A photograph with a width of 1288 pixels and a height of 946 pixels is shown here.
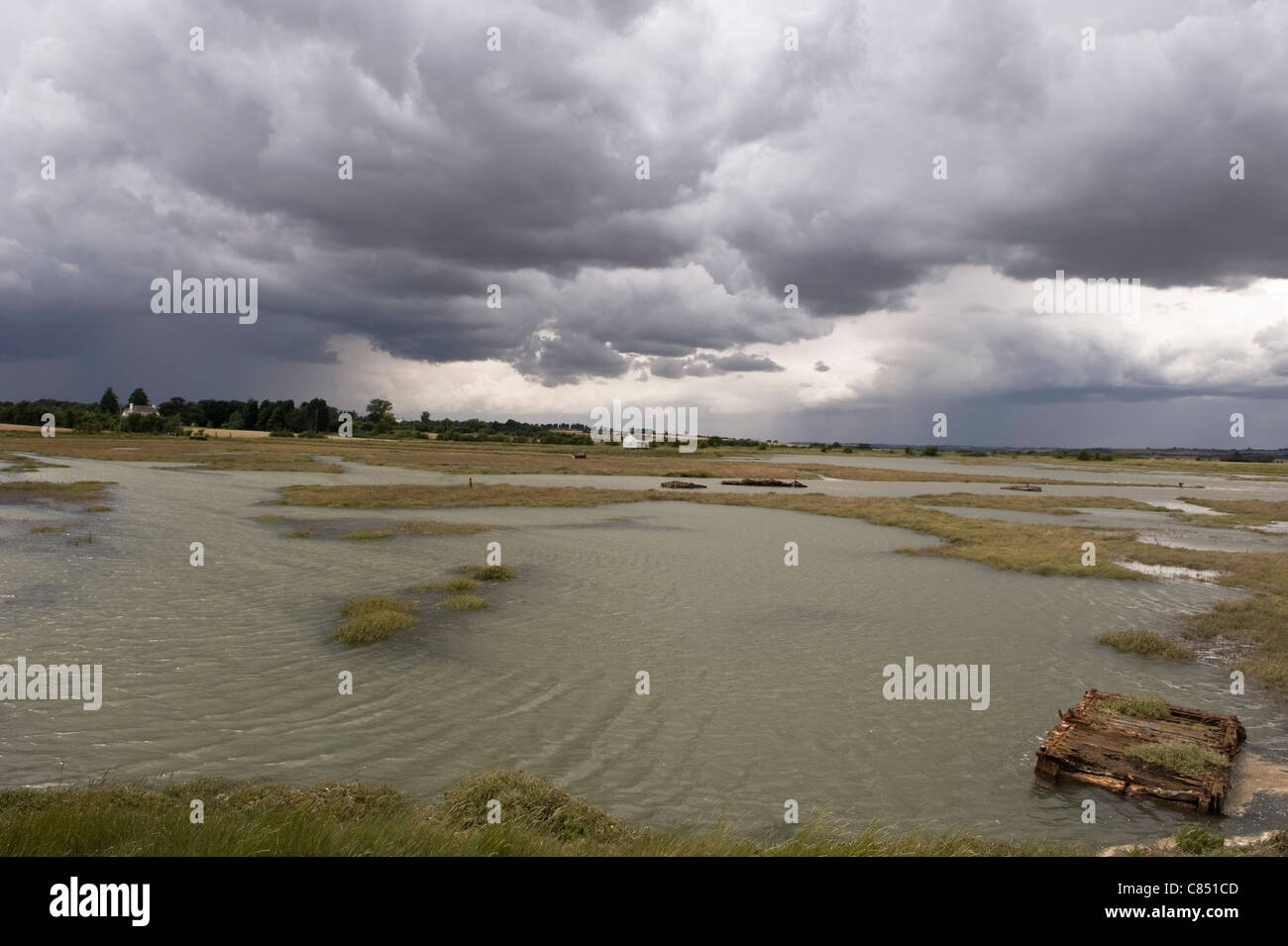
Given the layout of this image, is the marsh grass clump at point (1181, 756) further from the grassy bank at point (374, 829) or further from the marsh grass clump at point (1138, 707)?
the grassy bank at point (374, 829)

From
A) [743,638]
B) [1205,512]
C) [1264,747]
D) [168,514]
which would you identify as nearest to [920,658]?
[743,638]

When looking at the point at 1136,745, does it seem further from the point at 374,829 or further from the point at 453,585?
the point at 453,585

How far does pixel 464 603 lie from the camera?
22578 millimetres

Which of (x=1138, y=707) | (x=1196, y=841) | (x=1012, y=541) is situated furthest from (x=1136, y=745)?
(x=1012, y=541)

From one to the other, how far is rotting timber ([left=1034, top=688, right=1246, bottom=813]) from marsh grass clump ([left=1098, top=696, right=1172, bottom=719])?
0.05 meters

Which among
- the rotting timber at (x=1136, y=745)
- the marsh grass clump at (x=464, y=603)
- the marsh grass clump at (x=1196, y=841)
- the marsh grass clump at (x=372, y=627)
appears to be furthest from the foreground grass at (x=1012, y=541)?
the marsh grass clump at (x=372, y=627)

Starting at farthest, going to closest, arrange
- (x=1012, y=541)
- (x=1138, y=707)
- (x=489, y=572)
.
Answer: (x=1012, y=541) → (x=489, y=572) → (x=1138, y=707)

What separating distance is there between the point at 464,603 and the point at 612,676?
308 inches

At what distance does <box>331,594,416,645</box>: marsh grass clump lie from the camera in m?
18.7

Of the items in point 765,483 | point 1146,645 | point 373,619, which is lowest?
point 1146,645

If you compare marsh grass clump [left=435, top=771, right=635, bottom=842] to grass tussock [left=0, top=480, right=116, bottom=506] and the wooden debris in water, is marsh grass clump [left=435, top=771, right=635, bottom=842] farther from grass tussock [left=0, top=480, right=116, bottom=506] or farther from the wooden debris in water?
the wooden debris in water
